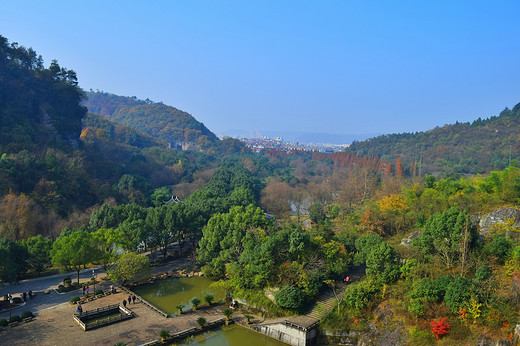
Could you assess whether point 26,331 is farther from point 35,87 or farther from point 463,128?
point 463,128

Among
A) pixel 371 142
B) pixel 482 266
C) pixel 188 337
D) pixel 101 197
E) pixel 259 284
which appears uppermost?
pixel 371 142

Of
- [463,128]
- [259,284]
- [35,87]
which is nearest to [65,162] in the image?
[35,87]

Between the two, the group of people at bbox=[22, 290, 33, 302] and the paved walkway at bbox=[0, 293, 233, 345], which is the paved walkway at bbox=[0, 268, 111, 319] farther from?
the paved walkway at bbox=[0, 293, 233, 345]

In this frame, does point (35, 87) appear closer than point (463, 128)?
Yes

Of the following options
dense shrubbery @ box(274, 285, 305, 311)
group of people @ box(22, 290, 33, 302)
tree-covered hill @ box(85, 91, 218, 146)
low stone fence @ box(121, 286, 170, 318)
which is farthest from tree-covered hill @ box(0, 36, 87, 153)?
tree-covered hill @ box(85, 91, 218, 146)

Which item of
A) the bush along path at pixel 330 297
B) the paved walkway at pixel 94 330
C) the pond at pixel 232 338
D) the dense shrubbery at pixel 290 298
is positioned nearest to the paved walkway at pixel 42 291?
the paved walkway at pixel 94 330

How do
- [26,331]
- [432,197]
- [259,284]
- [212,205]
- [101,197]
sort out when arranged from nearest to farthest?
1. [26,331]
2. [259,284]
3. [432,197]
4. [212,205]
5. [101,197]

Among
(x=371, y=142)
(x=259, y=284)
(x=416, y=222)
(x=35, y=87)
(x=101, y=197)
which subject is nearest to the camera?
(x=259, y=284)
